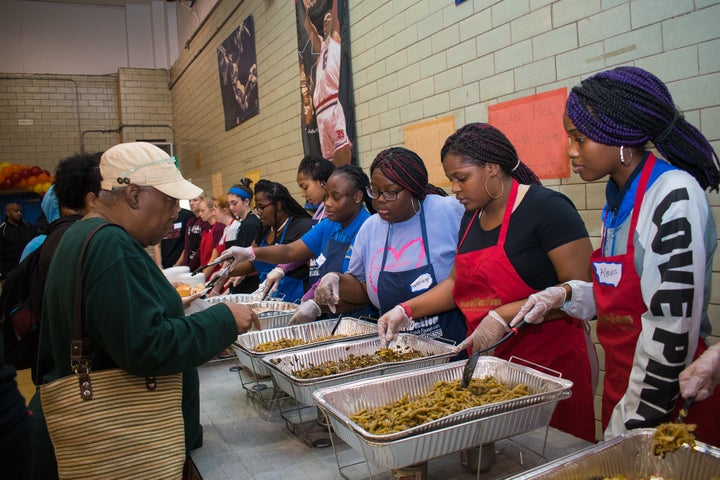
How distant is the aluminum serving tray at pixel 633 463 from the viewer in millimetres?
1099

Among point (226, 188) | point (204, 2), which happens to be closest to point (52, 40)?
point (204, 2)

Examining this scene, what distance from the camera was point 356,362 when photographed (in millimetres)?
1863

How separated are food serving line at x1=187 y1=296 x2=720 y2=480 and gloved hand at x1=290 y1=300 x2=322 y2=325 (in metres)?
0.38

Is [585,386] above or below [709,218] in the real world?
below

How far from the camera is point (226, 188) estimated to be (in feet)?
27.6

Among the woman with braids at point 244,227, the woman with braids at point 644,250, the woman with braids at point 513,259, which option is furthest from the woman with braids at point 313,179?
the woman with braids at point 644,250

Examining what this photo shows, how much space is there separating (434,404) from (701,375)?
0.60m

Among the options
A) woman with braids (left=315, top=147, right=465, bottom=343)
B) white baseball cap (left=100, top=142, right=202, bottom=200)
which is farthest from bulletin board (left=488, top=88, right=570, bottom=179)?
white baseball cap (left=100, top=142, right=202, bottom=200)

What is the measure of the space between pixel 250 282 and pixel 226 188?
4431 millimetres

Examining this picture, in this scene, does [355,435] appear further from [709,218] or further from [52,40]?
[52,40]

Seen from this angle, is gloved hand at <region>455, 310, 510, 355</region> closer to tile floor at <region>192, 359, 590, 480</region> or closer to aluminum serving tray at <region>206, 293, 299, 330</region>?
tile floor at <region>192, 359, 590, 480</region>

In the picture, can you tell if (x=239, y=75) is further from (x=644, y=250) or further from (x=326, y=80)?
(x=644, y=250)

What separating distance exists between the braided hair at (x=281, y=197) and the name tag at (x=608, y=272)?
8.45 ft

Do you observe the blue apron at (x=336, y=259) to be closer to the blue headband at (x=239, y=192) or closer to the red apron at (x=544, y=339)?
the red apron at (x=544, y=339)
